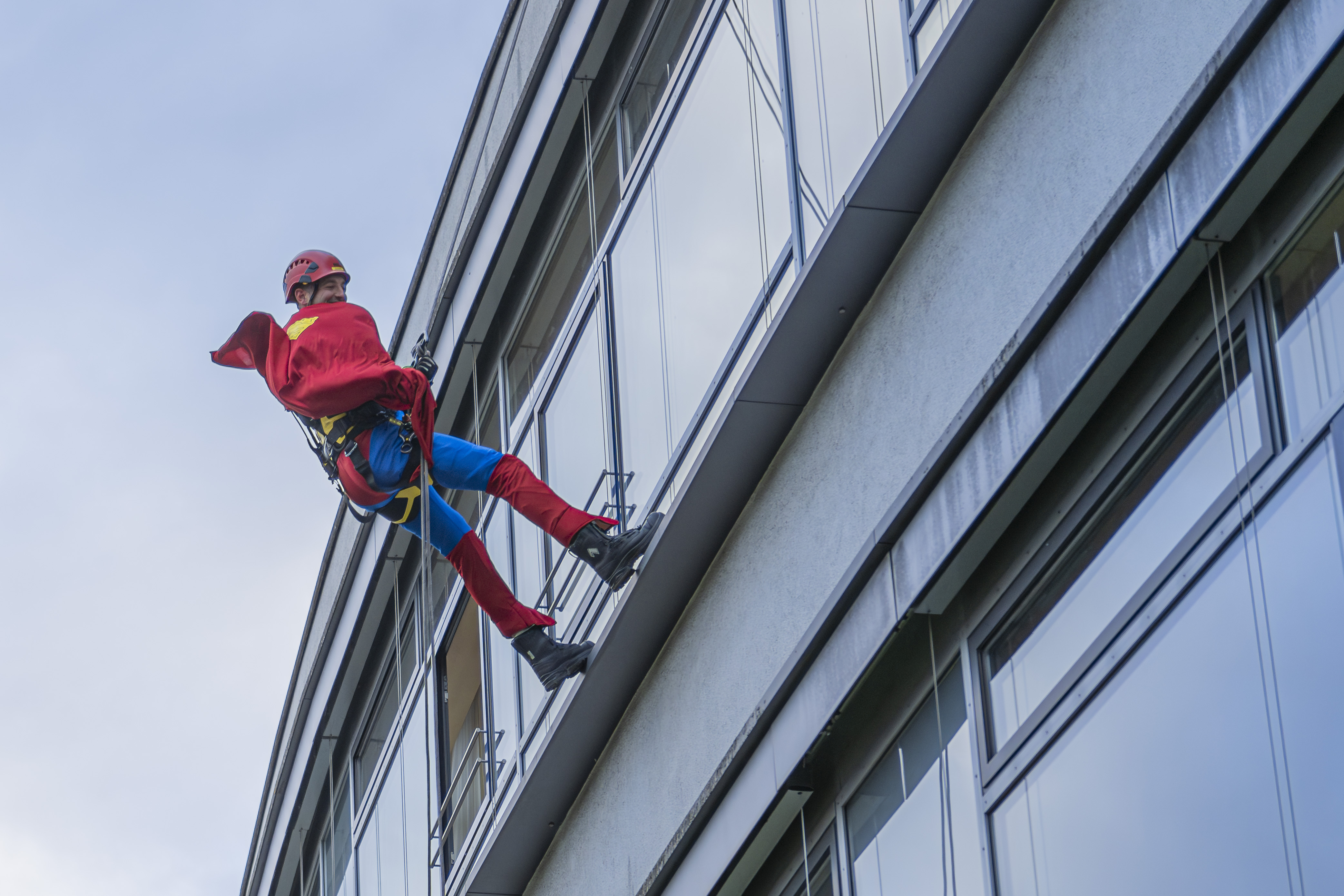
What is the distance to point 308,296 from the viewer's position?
34.9ft

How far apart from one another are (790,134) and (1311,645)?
3910mm

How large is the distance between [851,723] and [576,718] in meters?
2.75

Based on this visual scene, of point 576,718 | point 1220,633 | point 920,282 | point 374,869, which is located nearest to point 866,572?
point 920,282

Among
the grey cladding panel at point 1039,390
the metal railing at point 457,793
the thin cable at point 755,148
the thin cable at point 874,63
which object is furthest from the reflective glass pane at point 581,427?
the grey cladding panel at point 1039,390

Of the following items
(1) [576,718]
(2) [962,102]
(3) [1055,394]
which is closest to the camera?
(3) [1055,394]

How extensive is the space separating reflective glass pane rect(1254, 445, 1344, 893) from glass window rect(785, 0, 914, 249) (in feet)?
8.94

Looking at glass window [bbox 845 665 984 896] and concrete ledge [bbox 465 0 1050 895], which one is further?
concrete ledge [bbox 465 0 1050 895]

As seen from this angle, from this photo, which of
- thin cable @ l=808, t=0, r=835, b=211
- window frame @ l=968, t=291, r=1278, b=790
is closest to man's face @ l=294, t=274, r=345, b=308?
thin cable @ l=808, t=0, r=835, b=211

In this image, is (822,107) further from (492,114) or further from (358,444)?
(492,114)

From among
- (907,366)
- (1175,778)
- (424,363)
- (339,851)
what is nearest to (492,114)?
(424,363)

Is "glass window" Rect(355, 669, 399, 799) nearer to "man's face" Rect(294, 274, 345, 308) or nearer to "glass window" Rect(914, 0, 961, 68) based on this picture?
"man's face" Rect(294, 274, 345, 308)

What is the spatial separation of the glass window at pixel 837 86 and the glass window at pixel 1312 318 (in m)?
2.31

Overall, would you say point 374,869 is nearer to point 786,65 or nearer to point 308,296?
point 308,296

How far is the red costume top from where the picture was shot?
1003cm
